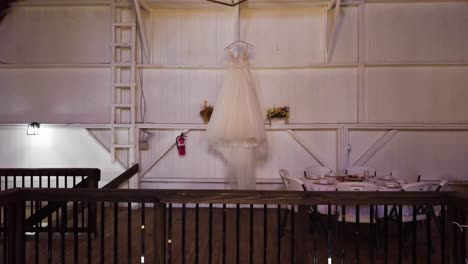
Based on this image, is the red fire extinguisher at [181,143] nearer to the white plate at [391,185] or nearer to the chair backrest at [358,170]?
the chair backrest at [358,170]

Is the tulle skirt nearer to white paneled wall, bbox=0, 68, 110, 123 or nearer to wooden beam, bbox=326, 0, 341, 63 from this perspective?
wooden beam, bbox=326, 0, 341, 63

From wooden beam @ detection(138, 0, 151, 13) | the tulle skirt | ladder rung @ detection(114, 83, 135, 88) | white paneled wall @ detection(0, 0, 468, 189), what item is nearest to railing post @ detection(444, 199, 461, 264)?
the tulle skirt

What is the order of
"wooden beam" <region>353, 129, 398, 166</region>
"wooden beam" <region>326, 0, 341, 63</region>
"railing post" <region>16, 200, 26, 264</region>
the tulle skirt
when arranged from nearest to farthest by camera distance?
"railing post" <region>16, 200, 26, 264</region> → the tulle skirt → "wooden beam" <region>326, 0, 341, 63</region> → "wooden beam" <region>353, 129, 398, 166</region>

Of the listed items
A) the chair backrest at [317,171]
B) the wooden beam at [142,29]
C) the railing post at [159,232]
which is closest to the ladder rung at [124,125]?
the wooden beam at [142,29]

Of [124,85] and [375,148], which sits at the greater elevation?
[124,85]

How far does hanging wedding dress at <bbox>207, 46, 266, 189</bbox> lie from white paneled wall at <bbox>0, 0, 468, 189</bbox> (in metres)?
0.58

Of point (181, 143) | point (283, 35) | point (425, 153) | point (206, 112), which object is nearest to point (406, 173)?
point (425, 153)

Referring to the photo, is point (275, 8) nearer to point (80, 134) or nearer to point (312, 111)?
point (312, 111)

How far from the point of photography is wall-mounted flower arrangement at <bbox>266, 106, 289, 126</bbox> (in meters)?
5.03

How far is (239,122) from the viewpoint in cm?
432

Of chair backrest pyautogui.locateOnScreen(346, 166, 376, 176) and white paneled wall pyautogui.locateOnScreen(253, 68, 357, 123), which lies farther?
white paneled wall pyautogui.locateOnScreen(253, 68, 357, 123)

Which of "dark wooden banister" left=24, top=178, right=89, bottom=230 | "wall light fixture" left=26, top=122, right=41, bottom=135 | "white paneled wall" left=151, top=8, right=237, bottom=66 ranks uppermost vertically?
"white paneled wall" left=151, top=8, right=237, bottom=66

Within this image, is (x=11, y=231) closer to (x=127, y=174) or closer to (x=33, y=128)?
(x=127, y=174)

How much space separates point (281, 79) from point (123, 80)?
268 cm
